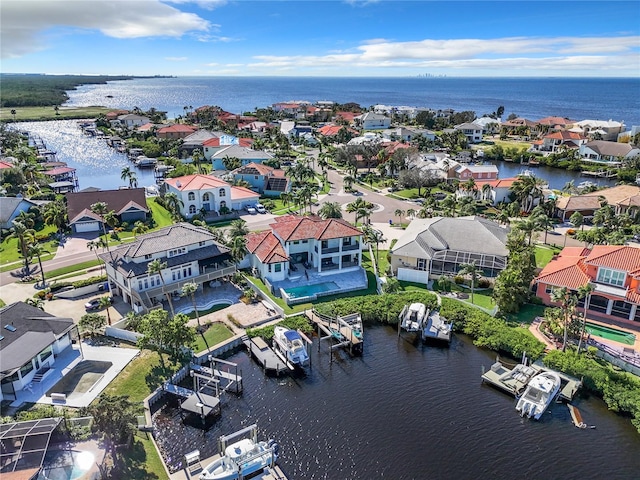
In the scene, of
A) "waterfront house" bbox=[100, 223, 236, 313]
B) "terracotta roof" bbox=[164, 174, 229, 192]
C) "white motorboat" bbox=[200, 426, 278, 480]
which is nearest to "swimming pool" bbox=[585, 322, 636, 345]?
"white motorboat" bbox=[200, 426, 278, 480]

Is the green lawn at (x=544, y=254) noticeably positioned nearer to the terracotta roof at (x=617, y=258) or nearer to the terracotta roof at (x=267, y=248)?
the terracotta roof at (x=617, y=258)

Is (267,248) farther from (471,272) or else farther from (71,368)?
(71,368)

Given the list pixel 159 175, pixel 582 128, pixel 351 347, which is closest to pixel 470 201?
pixel 351 347

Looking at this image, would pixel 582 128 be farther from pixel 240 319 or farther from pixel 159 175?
pixel 240 319

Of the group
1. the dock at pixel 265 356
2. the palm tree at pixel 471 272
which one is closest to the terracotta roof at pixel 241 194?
the dock at pixel 265 356

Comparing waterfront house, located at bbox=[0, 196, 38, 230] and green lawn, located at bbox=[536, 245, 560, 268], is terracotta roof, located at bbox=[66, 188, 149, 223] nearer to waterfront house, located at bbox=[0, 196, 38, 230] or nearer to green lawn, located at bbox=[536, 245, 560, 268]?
waterfront house, located at bbox=[0, 196, 38, 230]

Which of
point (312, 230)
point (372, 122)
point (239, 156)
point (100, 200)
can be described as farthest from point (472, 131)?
point (100, 200)
